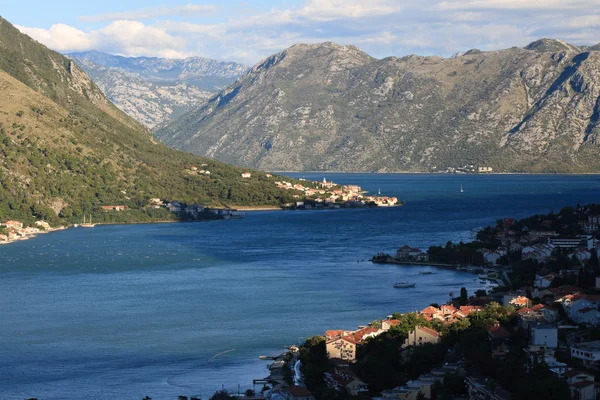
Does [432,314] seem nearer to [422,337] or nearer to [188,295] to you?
[422,337]

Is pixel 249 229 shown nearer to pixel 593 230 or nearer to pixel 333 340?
pixel 593 230

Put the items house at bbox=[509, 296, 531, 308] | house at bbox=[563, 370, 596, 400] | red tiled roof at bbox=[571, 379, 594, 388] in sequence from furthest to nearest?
house at bbox=[509, 296, 531, 308]
red tiled roof at bbox=[571, 379, 594, 388]
house at bbox=[563, 370, 596, 400]

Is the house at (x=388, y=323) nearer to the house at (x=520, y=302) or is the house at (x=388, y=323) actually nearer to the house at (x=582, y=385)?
the house at (x=520, y=302)

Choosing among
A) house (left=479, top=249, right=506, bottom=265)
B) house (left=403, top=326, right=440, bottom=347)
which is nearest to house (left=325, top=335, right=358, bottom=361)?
house (left=403, top=326, right=440, bottom=347)

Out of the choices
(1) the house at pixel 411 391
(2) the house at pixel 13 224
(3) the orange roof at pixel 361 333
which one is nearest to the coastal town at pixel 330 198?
(2) the house at pixel 13 224

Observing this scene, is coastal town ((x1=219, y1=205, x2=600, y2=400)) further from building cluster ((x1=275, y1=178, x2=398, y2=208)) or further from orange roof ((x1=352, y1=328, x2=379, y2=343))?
building cluster ((x1=275, y1=178, x2=398, y2=208))

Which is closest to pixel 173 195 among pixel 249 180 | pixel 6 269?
pixel 249 180
